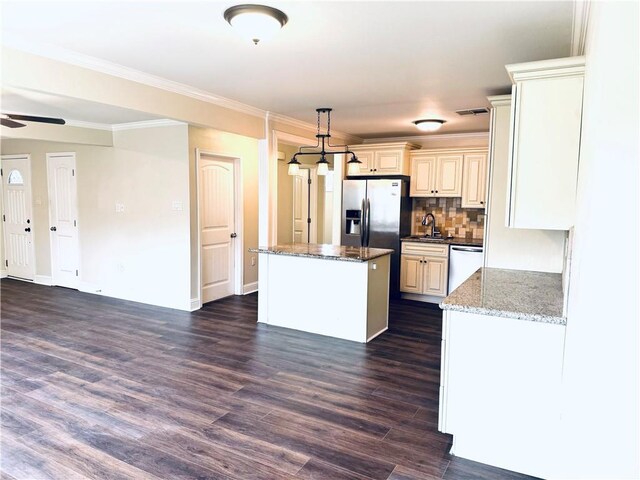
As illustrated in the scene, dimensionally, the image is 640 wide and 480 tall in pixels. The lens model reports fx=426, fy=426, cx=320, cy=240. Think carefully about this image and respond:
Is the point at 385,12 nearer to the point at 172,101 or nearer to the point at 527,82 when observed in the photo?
the point at 527,82

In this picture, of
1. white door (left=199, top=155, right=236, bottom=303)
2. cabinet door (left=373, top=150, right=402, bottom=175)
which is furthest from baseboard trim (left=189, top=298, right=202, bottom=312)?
cabinet door (left=373, top=150, right=402, bottom=175)

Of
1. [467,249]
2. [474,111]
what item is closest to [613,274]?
[474,111]

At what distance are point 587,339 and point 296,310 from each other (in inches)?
140

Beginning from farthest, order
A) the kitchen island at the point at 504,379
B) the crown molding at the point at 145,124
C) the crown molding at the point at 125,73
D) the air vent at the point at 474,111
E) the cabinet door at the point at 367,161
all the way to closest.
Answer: the cabinet door at the point at 367,161
the crown molding at the point at 145,124
the air vent at the point at 474,111
the crown molding at the point at 125,73
the kitchen island at the point at 504,379

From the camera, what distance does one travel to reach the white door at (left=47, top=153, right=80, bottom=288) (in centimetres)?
648

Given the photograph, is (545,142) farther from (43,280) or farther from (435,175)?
(43,280)

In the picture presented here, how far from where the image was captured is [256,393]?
10.3 ft

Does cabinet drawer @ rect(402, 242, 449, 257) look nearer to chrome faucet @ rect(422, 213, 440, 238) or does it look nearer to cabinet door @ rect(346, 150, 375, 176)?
chrome faucet @ rect(422, 213, 440, 238)

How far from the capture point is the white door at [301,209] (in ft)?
26.2

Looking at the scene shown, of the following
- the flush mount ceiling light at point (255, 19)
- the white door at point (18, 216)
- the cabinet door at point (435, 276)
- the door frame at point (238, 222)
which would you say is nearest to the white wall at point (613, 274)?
the flush mount ceiling light at point (255, 19)

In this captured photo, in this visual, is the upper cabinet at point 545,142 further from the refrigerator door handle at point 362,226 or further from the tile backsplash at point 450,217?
the tile backsplash at point 450,217

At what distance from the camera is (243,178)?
622cm

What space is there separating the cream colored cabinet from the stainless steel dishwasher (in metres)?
0.89

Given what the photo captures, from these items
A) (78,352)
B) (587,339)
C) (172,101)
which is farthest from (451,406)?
(172,101)
